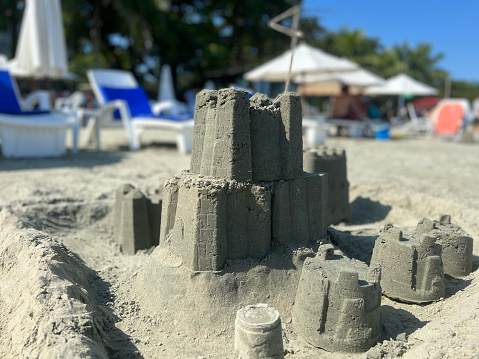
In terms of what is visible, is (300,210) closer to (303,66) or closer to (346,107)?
(303,66)

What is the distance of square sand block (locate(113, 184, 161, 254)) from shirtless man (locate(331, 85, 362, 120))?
33.5 feet

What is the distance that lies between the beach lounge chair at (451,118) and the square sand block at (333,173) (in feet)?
33.7

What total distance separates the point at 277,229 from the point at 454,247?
1547mm

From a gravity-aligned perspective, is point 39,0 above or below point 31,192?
above

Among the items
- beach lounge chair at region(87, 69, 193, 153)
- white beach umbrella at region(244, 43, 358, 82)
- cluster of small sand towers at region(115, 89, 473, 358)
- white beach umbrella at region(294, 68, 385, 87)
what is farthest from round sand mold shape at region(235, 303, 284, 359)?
white beach umbrella at region(294, 68, 385, 87)

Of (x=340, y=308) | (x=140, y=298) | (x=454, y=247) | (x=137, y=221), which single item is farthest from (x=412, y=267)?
(x=137, y=221)

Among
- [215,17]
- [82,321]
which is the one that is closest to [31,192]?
[82,321]

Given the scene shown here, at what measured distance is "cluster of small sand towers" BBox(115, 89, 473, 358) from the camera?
8.52 ft

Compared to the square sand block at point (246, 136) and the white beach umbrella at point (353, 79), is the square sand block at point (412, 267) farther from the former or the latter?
the white beach umbrella at point (353, 79)

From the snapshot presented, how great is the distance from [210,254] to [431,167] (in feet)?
21.3

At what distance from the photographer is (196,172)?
122 inches

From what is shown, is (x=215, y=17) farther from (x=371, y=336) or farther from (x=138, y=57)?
(x=371, y=336)

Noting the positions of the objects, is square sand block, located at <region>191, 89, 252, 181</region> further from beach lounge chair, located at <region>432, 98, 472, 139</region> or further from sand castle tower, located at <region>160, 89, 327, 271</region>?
beach lounge chair, located at <region>432, 98, 472, 139</region>

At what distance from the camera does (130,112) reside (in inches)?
378
